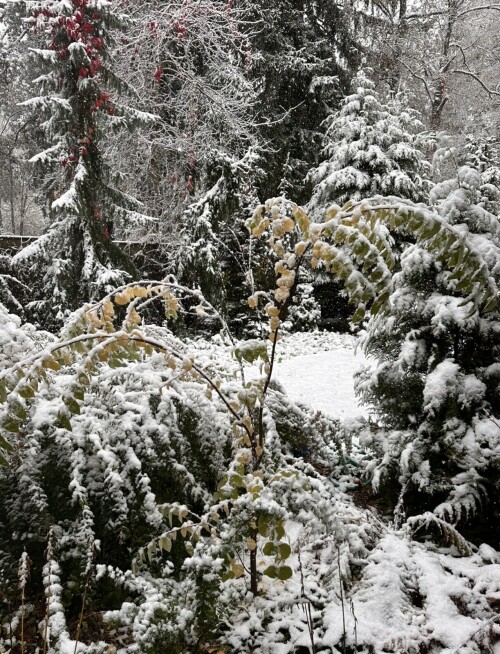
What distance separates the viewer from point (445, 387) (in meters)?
2.79

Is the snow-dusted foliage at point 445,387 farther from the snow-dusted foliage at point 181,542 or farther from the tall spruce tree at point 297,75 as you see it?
the tall spruce tree at point 297,75

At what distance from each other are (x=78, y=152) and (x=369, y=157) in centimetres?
589

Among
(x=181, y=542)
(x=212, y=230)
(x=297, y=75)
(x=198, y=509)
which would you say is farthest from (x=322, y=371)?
(x=297, y=75)

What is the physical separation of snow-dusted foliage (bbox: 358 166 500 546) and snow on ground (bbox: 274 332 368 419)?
1.14 metres

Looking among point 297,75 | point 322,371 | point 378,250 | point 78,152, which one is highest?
point 297,75

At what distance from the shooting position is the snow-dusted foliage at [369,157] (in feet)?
32.6

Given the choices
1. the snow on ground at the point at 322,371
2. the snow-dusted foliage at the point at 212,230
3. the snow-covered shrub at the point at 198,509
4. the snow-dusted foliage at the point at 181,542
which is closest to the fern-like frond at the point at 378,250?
the snow-covered shrub at the point at 198,509

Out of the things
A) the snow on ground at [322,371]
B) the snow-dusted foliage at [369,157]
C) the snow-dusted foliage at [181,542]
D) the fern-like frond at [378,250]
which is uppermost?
the snow-dusted foliage at [369,157]

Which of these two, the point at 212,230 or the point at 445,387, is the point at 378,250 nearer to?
the point at 445,387

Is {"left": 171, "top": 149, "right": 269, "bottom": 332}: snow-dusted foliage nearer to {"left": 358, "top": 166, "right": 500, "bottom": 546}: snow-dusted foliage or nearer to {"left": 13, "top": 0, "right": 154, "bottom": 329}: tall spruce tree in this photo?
{"left": 13, "top": 0, "right": 154, "bottom": 329}: tall spruce tree

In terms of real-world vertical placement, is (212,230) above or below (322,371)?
above

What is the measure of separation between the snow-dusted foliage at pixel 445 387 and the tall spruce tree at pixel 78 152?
16.5 ft

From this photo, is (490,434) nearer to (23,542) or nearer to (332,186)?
(23,542)

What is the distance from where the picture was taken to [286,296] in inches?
72.7
